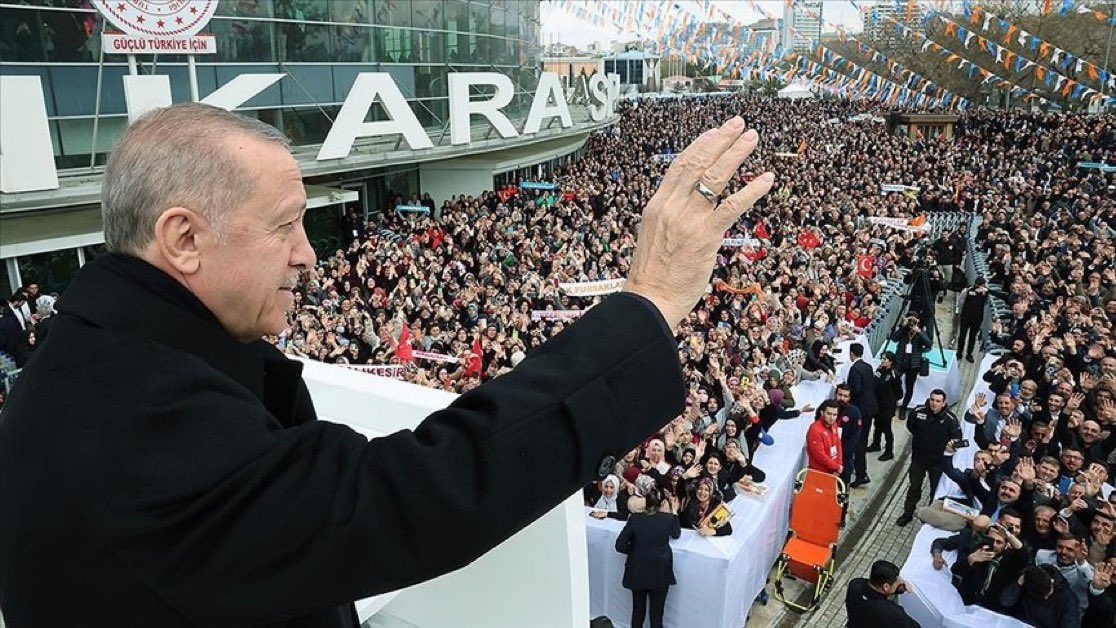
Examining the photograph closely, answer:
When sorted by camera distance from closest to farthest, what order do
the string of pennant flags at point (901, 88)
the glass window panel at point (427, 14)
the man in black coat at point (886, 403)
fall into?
the man in black coat at point (886, 403) → the glass window panel at point (427, 14) → the string of pennant flags at point (901, 88)

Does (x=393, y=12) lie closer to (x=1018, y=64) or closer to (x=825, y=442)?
(x=825, y=442)

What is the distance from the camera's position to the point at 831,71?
4844cm

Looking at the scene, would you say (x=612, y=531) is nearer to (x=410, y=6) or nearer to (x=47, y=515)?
(x=47, y=515)

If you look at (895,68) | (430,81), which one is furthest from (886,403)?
(895,68)

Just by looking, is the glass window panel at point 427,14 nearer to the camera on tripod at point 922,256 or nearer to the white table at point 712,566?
the camera on tripod at point 922,256

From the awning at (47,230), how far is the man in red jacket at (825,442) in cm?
1287

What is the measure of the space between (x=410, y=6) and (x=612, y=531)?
66.5 feet

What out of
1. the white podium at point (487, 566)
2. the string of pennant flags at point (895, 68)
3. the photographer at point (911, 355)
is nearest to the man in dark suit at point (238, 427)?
the white podium at point (487, 566)

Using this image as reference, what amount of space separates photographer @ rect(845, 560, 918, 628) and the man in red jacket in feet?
8.18

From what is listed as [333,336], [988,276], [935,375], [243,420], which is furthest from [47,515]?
[988,276]

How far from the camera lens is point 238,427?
86cm

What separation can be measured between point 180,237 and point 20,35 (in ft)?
55.0

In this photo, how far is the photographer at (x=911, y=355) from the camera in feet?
35.6

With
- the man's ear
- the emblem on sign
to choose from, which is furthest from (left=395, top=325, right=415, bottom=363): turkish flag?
the man's ear
